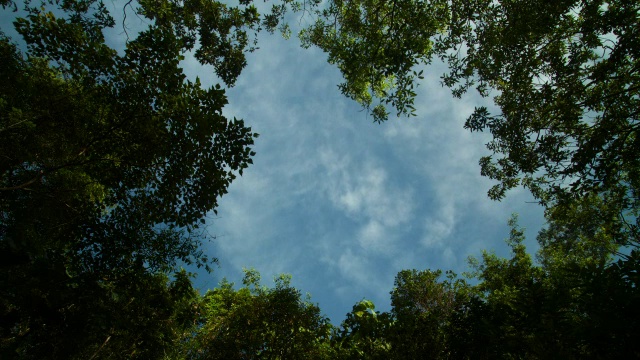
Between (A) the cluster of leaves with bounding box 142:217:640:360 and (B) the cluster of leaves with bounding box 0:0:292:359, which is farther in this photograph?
(B) the cluster of leaves with bounding box 0:0:292:359

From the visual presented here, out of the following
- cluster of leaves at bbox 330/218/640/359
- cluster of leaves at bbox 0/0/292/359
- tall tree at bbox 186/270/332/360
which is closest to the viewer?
cluster of leaves at bbox 330/218/640/359

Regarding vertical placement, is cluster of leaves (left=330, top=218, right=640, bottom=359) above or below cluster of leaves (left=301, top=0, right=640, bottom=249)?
below

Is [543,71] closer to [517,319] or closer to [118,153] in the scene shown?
[517,319]

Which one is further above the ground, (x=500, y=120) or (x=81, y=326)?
(x=500, y=120)

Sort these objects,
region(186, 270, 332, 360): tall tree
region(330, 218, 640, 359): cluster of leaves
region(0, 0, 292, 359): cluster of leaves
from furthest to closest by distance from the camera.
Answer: region(186, 270, 332, 360): tall tree, region(0, 0, 292, 359): cluster of leaves, region(330, 218, 640, 359): cluster of leaves

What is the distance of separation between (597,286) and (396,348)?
5813mm

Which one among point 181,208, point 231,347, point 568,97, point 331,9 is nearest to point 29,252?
point 181,208

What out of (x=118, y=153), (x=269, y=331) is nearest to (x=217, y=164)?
→ (x=118, y=153)

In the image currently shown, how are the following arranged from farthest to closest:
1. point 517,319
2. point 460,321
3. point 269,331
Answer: point 269,331
point 460,321
point 517,319

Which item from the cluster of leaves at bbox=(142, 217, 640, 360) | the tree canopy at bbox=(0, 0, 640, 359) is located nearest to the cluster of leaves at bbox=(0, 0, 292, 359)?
the tree canopy at bbox=(0, 0, 640, 359)

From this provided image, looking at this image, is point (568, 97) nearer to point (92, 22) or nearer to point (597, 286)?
point (597, 286)

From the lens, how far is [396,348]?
945 cm

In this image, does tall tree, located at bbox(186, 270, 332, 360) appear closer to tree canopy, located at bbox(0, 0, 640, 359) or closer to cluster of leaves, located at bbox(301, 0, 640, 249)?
tree canopy, located at bbox(0, 0, 640, 359)

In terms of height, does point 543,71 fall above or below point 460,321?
above
